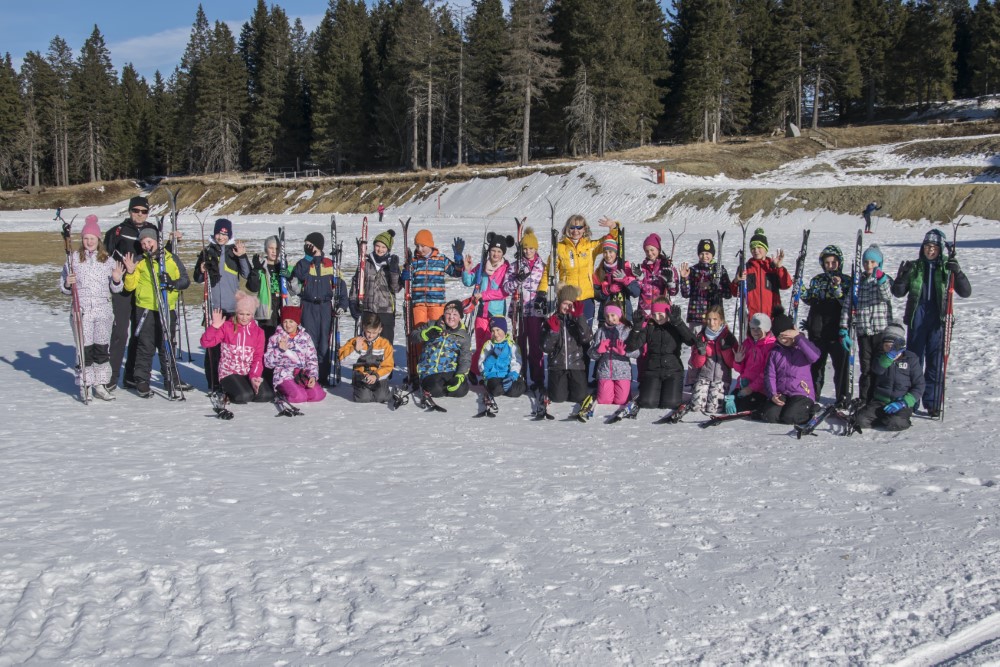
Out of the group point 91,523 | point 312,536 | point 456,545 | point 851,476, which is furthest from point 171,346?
point 851,476

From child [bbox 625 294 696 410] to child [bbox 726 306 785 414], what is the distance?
594mm

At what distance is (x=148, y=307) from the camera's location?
8969 millimetres

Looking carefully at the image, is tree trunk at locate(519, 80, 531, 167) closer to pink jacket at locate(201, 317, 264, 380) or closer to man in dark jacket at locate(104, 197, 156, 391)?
man in dark jacket at locate(104, 197, 156, 391)

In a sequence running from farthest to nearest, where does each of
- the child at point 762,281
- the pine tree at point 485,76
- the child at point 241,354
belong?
1. the pine tree at point 485,76
2. the child at point 762,281
3. the child at point 241,354

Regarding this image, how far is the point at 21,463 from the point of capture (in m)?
6.38

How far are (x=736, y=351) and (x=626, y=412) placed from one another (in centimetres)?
139

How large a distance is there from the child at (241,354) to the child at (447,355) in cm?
175

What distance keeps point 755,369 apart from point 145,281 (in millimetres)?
6674

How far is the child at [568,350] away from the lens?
346 inches

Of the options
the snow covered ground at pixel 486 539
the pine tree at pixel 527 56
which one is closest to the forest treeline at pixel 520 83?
the pine tree at pixel 527 56

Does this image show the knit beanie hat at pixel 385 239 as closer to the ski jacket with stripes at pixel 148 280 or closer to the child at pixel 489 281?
the child at pixel 489 281

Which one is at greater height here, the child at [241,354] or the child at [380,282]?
the child at [380,282]

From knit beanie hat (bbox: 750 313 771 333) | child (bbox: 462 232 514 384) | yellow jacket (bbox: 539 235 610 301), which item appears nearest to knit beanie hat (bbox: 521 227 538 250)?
child (bbox: 462 232 514 384)

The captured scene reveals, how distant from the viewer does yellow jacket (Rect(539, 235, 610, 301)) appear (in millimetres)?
9328
